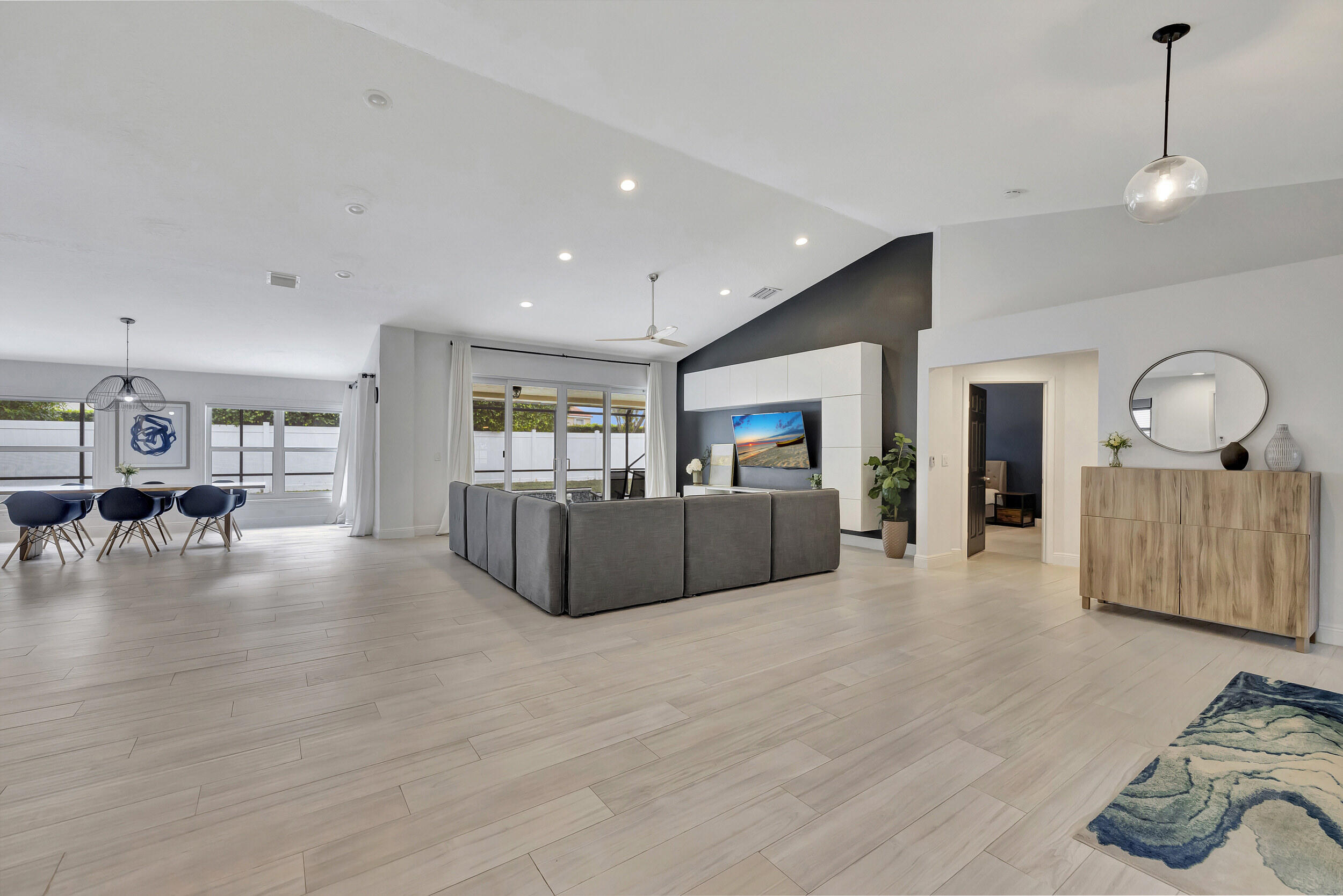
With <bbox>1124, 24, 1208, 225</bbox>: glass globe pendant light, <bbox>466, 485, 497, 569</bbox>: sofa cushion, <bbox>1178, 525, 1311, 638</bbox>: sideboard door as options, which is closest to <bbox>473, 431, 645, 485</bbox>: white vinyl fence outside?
<bbox>466, 485, 497, 569</bbox>: sofa cushion

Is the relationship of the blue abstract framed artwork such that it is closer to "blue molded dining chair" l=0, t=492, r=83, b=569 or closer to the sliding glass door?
"blue molded dining chair" l=0, t=492, r=83, b=569

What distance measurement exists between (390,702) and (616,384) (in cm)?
710

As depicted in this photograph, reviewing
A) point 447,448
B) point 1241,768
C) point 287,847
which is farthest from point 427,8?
point 447,448

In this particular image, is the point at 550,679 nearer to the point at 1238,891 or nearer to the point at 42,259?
the point at 1238,891

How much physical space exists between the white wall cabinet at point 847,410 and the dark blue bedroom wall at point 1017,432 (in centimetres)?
402

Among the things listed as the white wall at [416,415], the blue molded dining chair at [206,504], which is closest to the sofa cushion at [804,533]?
the white wall at [416,415]

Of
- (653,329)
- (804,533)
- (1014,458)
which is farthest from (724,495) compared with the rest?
(1014,458)

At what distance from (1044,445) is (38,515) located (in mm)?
9894

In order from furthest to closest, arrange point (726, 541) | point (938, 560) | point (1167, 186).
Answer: point (938, 560) → point (726, 541) → point (1167, 186)

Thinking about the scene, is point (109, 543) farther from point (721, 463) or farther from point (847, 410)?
point (847, 410)

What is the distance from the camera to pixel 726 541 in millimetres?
4570

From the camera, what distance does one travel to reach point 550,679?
2801 millimetres

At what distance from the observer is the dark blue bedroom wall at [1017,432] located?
9.20m

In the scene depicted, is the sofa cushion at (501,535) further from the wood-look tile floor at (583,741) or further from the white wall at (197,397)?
the white wall at (197,397)
